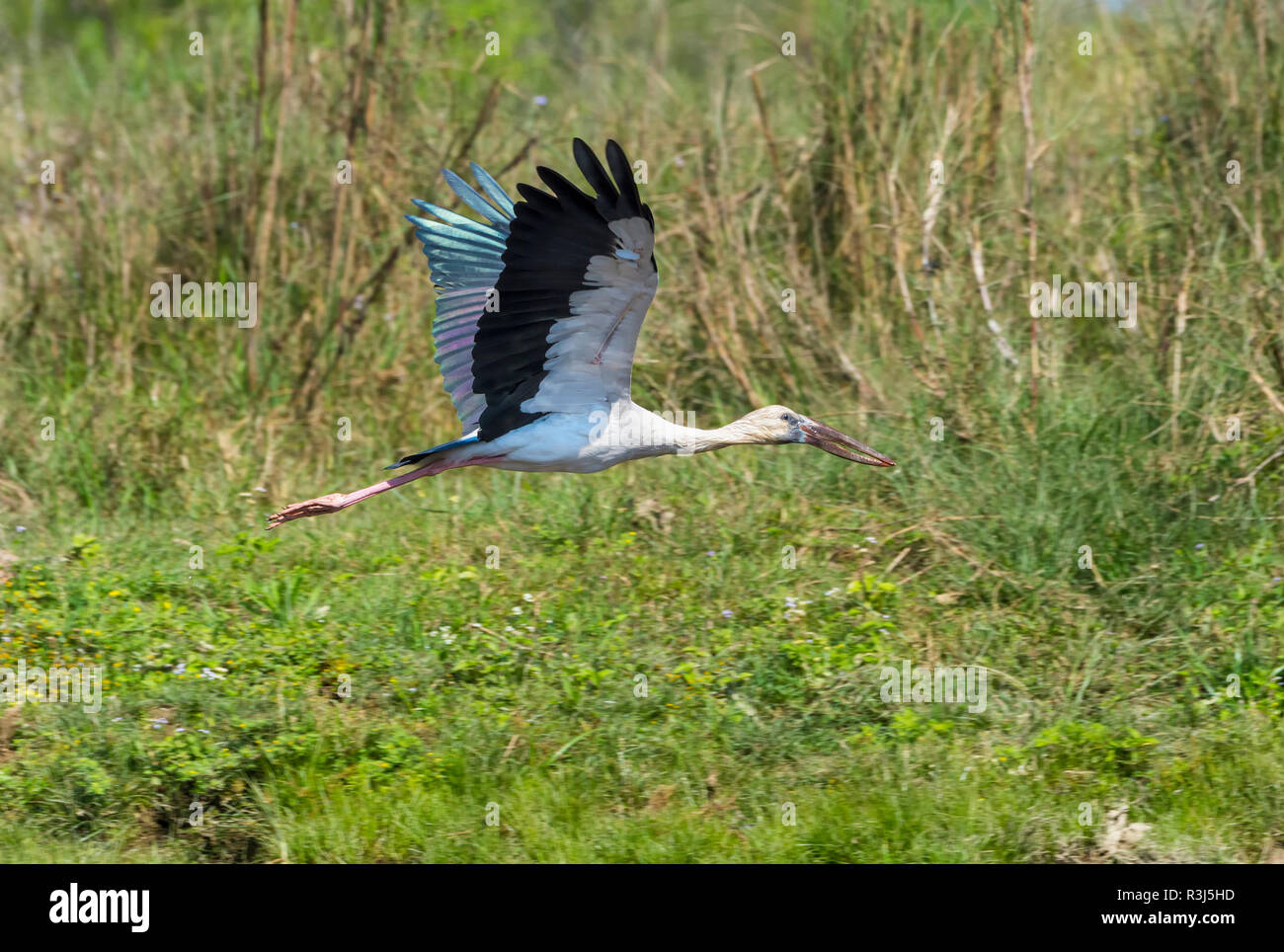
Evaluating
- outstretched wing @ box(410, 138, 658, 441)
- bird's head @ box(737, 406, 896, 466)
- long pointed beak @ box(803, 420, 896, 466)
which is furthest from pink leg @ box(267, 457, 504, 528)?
long pointed beak @ box(803, 420, 896, 466)

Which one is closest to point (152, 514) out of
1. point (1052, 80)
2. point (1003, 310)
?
point (1003, 310)

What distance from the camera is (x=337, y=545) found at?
7164 millimetres

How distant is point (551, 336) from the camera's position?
18.8ft

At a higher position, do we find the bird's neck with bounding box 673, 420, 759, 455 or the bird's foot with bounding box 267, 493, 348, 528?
the bird's neck with bounding box 673, 420, 759, 455

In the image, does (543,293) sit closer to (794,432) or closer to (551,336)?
(551,336)

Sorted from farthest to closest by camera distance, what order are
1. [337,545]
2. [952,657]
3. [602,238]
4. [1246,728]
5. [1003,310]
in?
1. [1003,310]
2. [337,545]
3. [952,657]
4. [1246,728]
5. [602,238]

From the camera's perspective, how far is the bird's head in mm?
6504

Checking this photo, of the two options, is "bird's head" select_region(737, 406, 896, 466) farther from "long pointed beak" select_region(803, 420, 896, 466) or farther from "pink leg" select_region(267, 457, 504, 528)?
"pink leg" select_region(267, 457, 504, 528)

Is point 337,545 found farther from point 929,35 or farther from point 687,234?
point 929,35

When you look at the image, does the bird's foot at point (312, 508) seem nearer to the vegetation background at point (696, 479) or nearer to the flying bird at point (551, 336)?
the flying bird at point (551, 336)

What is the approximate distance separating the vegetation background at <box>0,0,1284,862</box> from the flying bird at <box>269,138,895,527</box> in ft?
2.32

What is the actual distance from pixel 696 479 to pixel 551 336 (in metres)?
2.04

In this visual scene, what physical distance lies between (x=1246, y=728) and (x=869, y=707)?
4.65 feet

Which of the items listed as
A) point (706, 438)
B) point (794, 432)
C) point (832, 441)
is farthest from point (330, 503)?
point (832, 441)
